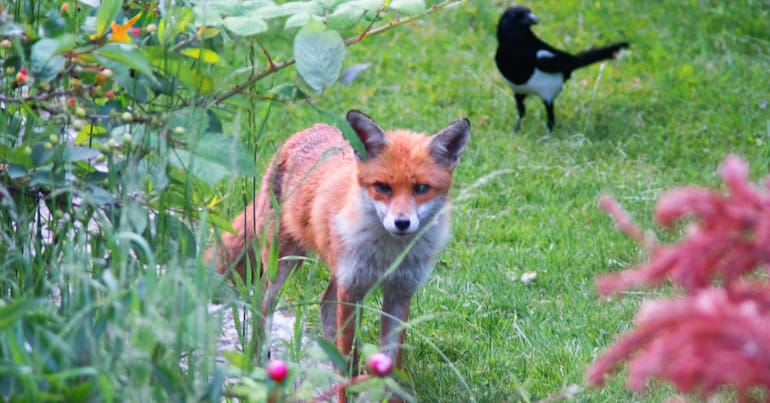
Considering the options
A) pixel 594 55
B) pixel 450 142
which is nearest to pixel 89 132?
pixel 450 142

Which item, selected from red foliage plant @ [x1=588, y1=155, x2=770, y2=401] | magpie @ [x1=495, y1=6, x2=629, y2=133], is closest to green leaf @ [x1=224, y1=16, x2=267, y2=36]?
red foliage plant @ [x1=588, y1=155, x2=770, y2=401]

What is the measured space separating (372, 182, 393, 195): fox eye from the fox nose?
0.77ft

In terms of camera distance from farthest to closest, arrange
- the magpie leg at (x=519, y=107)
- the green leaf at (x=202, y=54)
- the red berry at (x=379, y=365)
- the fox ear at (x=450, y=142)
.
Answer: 1. the magpie leg at (x=519, y=107)
2. the fox ear at (x=450, y=142)
3. the green leaf at (x=202, y=54)
4. the red berry at (x=379, y=365)

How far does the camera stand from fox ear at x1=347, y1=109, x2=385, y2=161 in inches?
160

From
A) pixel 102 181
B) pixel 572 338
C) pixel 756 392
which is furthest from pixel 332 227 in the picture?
pixel 756 392

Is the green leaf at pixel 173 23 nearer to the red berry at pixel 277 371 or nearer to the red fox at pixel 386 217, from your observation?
the red berry at pixel 277 371

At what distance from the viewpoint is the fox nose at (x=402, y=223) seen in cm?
384

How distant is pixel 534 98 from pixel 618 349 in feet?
21.7

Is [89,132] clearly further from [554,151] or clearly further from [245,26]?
[554,151]

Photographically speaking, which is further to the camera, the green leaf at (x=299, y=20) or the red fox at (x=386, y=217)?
the red fox at (x=386, y=217)

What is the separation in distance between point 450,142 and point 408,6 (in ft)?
4.95

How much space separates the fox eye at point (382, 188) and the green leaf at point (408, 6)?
134 centimetres

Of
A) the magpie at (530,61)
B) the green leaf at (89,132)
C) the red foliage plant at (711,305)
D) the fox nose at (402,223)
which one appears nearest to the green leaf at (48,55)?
the green leaf at (89,132)

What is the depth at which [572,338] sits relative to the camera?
444cm
